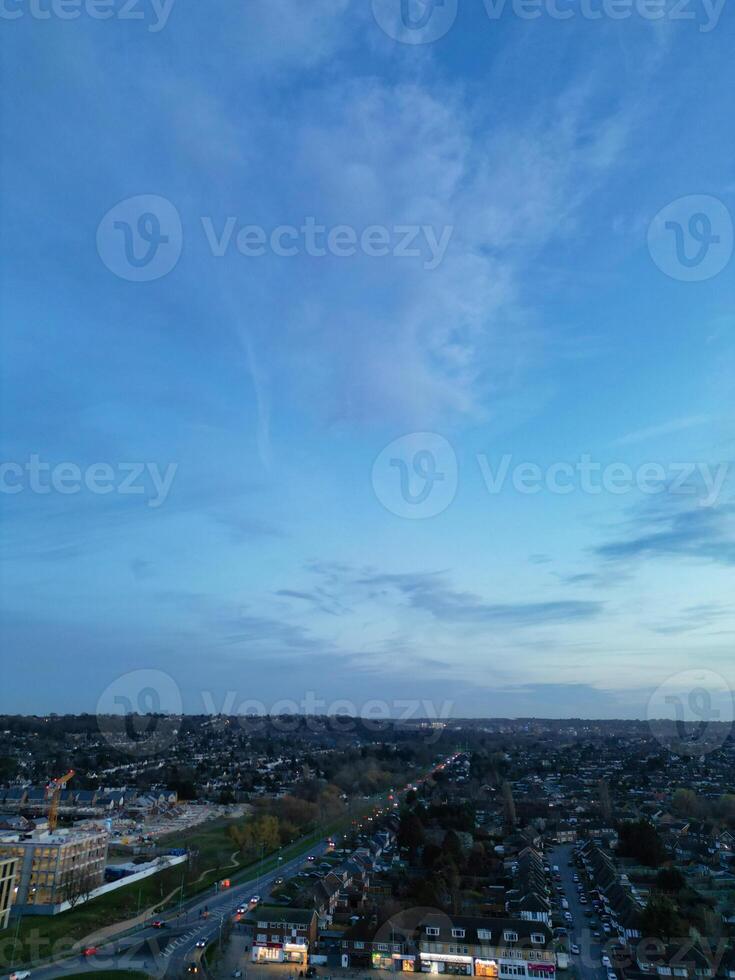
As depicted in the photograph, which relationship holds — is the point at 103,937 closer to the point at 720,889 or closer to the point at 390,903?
the point at 390,903

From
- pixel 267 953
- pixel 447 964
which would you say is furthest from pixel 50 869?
pixel 447 964

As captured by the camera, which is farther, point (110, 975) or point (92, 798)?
point (92, 798)

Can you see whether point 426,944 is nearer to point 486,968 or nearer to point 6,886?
point 486,968

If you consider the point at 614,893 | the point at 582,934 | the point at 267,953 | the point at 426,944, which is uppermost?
the point at 614,893

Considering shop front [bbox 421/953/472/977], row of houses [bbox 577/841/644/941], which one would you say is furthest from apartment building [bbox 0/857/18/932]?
row of houses [bbox 577/841/644/941]

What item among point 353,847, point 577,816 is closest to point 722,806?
point 577,816
